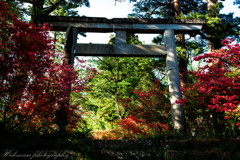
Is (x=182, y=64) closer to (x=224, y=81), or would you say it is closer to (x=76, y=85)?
(x=224, y=81)

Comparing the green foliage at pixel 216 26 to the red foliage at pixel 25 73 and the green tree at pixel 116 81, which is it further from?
the red foliage at pixel 25 73

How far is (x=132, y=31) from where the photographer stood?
262 inches

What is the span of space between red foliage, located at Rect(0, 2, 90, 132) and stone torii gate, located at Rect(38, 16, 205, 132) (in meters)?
1.48

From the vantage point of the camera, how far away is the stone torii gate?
590 cm

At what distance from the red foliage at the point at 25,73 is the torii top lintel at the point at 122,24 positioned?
1.92 metres

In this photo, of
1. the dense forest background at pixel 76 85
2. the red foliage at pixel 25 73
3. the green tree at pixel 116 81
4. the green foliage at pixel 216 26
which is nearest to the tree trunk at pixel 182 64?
the dense forest background at pixel 76 85

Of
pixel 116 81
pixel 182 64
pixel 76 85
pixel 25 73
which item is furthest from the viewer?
pixel 116 81

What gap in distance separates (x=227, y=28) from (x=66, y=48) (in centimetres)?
699

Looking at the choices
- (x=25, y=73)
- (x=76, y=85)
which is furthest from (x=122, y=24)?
(x=25, y=73)

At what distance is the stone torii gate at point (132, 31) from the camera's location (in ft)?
19.4

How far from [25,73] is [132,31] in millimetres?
4402

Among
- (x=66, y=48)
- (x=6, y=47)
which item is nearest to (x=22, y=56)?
(x=6, y=47)

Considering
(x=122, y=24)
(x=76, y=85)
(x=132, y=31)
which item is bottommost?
(x=76, y=85)

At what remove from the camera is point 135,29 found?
6.52m
